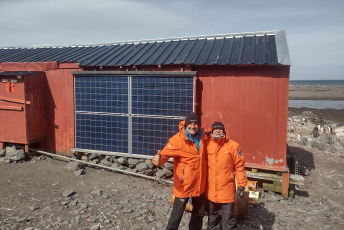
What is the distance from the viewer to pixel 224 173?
3.99 metres

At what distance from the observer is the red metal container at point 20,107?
27.2 ft

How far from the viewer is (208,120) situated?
7.38 meters

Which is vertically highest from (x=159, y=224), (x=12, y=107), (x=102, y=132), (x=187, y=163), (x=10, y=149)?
(x=12, y=107)

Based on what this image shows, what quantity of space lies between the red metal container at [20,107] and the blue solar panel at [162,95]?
3366 millimetres

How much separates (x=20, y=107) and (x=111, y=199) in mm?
4605

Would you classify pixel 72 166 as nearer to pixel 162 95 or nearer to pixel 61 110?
pixel 61 110

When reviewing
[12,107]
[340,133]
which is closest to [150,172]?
[12,107]

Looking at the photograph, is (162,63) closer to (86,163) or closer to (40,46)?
(86,163)

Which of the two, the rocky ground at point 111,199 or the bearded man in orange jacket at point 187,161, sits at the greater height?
the bearded man in orange jacket at point 187,161

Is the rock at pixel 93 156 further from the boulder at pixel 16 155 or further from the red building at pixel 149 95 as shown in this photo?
the boulder at pixel 16 155

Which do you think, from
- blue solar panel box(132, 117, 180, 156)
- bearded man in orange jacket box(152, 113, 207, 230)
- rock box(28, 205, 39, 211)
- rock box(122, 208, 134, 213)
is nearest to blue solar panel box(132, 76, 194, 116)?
blue solar panel box(132, 117, 180, 156)

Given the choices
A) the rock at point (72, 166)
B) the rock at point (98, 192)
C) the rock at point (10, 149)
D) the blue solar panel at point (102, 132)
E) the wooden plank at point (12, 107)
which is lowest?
the rock at point (98, 192)

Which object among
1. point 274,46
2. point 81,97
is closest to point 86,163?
point 81,97

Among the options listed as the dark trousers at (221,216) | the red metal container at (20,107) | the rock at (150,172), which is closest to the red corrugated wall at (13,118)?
the red metal container at (20,107)
